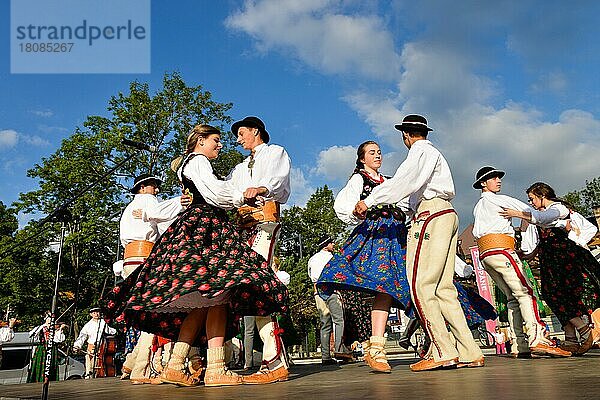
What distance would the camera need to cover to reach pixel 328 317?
8328 mm

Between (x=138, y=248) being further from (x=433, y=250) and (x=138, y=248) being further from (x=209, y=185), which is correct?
(x=433, y=250)

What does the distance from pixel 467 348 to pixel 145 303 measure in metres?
2.40

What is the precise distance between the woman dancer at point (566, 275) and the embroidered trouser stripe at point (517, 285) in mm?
279

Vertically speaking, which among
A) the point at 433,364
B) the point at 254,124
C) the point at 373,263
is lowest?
the point at 433,364

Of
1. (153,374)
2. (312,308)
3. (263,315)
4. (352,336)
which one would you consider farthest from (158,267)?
(312,308)

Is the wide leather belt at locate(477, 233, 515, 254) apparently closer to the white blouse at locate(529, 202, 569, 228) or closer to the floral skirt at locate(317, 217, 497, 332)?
the white blouse at locate(529, 202, 569, 228)

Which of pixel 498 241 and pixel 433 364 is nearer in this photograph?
pixel 433 364

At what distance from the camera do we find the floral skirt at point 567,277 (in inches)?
220

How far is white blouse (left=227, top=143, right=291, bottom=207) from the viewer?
170 inches

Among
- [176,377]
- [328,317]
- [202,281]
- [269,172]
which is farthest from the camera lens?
→ [328,317]

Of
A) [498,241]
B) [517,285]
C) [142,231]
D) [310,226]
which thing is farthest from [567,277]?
[310,226]

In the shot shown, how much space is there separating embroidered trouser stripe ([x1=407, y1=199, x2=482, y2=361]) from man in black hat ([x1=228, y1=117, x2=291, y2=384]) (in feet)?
3.62

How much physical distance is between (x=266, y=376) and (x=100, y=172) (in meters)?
23.0

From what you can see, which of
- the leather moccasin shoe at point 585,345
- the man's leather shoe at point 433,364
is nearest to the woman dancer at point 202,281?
the man's leather shoe at point 433,364
